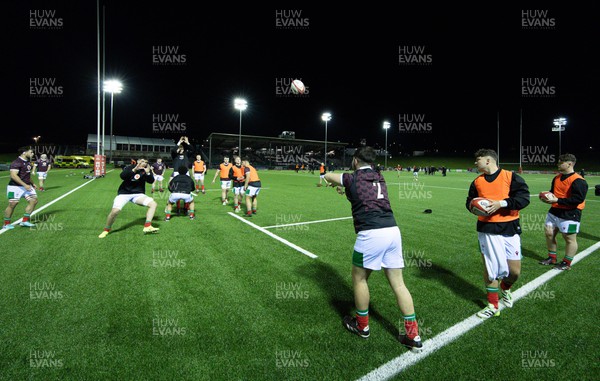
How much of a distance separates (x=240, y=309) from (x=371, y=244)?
1.92m

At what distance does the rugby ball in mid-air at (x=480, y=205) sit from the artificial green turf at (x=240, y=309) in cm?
129

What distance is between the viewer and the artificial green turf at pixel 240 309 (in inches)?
107

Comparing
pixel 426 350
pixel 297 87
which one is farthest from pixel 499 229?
pixel 297 87

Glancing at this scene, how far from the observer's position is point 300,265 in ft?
17.9

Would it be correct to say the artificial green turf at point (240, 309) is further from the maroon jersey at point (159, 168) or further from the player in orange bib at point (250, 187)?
the maroon jersey at point (159, 168)

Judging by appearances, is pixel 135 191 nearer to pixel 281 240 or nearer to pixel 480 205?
pixel 281 240

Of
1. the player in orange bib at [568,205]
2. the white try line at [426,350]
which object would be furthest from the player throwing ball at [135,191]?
the player in orange bib at [568,205]

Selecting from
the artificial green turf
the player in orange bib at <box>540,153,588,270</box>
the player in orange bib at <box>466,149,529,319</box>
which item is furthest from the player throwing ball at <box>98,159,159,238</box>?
the player in orange bib at <box>540,153,588,270</box>

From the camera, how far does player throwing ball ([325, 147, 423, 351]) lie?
3008mm

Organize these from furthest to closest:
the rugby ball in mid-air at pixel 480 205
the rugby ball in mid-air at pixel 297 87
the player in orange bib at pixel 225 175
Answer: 1. the rugby ball in mid-air at pixel 297 87
2. the player in orange bib at pixel 225 175
3. the rugby ball in mid-air at pixel 480 205

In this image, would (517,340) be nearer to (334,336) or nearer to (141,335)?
(334,336)

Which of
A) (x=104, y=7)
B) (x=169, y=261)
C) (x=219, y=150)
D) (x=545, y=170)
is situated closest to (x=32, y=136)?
(x=219, y=150)

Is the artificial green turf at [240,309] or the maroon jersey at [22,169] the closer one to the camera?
the artificial green turf at [240,309]

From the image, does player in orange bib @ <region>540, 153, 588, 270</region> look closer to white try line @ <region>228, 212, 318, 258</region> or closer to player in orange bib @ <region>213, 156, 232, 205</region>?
white try line @ <region>228, 212, 318, 258</region>
